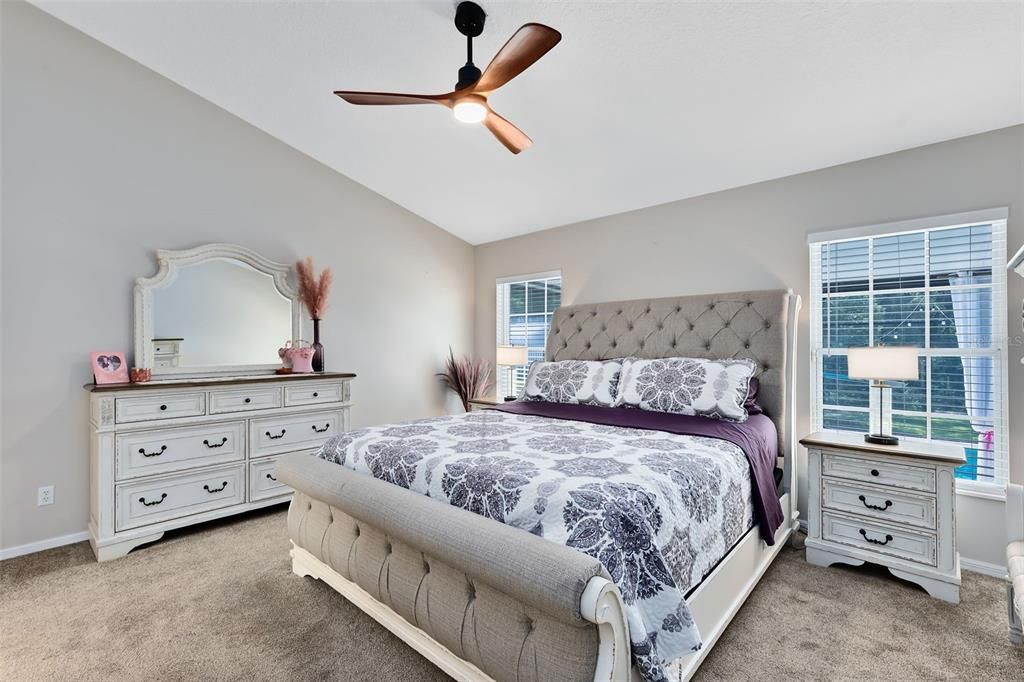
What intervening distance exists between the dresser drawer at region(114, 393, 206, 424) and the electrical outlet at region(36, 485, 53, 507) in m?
0.65

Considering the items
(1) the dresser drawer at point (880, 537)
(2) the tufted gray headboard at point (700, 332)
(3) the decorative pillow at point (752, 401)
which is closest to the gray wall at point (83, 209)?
(2) the tufted gray headboard at point (700, 332)

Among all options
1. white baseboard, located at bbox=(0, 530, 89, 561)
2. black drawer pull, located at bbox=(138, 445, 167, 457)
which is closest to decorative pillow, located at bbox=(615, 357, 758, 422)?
black drawer pull, located at bbox=(138, 445, 167, 457)

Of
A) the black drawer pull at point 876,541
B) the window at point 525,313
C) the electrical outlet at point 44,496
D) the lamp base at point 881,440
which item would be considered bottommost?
the black drawer pull at point 876,541

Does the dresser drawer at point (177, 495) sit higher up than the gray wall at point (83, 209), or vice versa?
the gray wall at point (83, 209)

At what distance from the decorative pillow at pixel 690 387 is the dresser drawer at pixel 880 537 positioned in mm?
701

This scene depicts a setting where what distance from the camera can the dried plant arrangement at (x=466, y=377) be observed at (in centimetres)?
480

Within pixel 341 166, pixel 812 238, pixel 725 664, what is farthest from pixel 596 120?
pixel 725 664

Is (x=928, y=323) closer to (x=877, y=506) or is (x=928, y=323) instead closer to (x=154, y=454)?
(x=877, y=506)

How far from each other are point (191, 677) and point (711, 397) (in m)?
2.62

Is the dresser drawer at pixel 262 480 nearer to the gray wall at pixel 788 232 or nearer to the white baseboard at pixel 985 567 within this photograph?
the gray wall at pixel 788 232

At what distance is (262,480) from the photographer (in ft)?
10.7

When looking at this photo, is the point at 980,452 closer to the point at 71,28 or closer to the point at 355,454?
the point at 355,454

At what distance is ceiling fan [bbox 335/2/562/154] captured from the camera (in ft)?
5.63

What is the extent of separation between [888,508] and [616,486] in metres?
1.79
